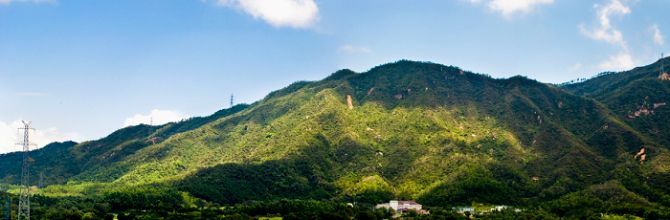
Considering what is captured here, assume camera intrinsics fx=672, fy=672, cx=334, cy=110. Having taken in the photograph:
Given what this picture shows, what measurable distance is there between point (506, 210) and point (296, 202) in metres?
53.8

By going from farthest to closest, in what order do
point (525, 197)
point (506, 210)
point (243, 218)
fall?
1. point (525, 197)
2. point (506, 210)
3. point (243, 218)

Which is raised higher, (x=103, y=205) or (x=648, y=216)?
(x=103, y=205)

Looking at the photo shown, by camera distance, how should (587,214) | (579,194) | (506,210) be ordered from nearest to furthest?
1. (587,214)
2. (506,210)
3. (579,194)

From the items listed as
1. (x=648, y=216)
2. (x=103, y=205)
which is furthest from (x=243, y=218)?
(x=648, y=216)

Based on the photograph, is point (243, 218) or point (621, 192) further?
point (621, 192)

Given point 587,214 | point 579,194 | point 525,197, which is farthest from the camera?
point 525,197

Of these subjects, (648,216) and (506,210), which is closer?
(648,216)

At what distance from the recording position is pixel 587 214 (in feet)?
521

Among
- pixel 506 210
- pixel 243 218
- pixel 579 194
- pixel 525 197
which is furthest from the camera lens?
pixel 525 197

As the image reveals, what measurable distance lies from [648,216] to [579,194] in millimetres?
28892

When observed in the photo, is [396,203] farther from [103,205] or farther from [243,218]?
[103,205]

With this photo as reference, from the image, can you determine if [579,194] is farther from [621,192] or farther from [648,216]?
[648,216]

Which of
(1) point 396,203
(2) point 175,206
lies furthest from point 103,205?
(1) point 396,203

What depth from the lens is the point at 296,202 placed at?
575ft
